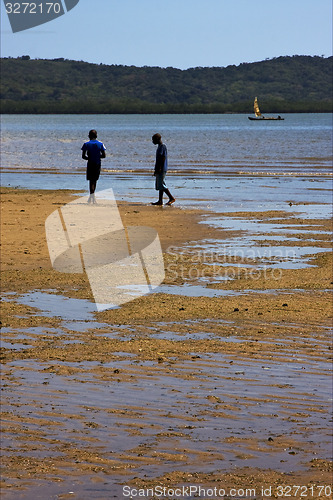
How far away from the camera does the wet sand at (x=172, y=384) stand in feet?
17.9

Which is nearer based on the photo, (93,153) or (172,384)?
(172,384)

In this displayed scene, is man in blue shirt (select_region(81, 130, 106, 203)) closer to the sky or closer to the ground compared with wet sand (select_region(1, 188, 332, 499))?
closer to the sky

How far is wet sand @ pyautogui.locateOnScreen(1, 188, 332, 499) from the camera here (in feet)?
17.9

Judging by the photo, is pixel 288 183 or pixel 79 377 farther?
pixel 288 183

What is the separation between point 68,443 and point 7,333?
3.00m

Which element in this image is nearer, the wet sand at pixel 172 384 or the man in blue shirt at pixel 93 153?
the wet sand at pixel 172 384

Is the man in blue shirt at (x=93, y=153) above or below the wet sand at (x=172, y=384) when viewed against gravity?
above

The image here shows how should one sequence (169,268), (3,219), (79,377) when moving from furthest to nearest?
(3,219) < (169,268) < (79,377)

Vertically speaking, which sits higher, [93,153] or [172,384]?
[93,153]

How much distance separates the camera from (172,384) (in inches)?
280

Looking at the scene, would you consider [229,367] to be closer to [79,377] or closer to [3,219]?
[79,377]

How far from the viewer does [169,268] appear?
40.6 ft

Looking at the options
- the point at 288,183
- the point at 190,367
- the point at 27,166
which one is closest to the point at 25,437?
the point at 190,367

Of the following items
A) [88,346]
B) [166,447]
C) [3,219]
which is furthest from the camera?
[3,219]
